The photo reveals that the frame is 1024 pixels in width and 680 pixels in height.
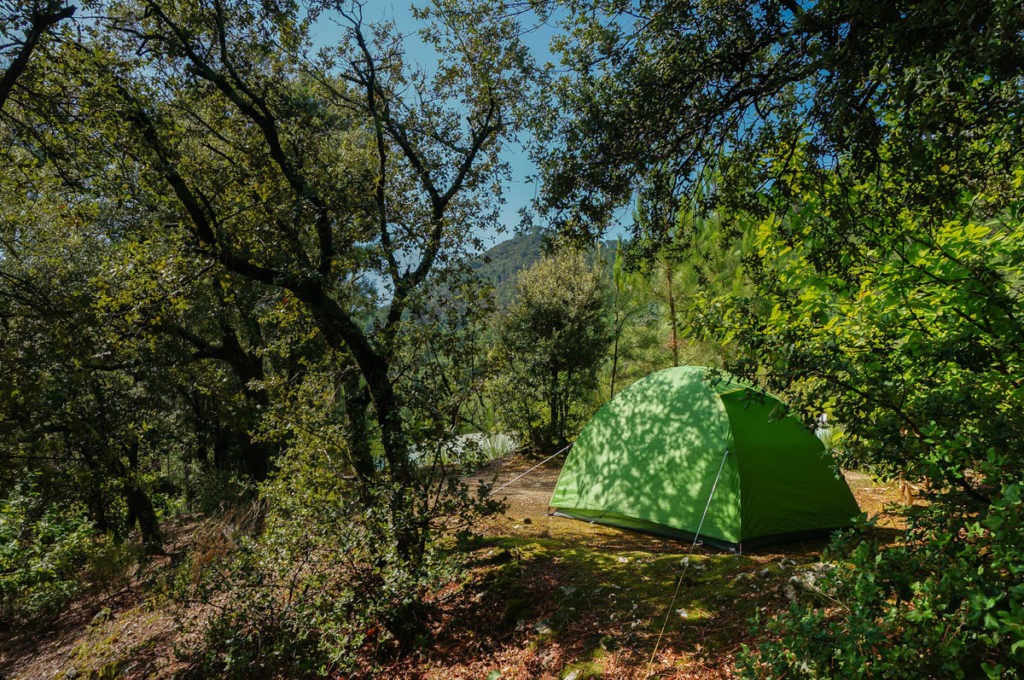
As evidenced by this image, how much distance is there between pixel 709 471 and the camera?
5980mm

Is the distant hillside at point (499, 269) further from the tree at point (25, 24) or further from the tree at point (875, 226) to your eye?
the tree at point (25, 24)

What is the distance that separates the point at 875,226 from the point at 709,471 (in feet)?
10.9

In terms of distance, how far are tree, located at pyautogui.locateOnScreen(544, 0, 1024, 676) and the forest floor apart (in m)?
0.47

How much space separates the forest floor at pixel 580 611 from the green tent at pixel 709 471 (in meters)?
0.23

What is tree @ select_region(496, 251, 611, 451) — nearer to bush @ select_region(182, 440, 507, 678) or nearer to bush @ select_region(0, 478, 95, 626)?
bush @ select_region(0, 478, 95, 626)

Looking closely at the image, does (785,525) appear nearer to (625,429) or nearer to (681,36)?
(625,429)

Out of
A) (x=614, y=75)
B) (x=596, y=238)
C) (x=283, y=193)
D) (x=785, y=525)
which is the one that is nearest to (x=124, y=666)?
(x=283, y=193)

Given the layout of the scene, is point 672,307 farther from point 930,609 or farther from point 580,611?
point 930,609

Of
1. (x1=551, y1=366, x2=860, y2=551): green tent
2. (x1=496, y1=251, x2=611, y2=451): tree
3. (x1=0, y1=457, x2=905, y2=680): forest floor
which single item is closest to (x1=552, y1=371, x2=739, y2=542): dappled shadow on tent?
(x1=551, y1=366, x2=860, y2=551): green tent

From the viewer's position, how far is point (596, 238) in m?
5.15

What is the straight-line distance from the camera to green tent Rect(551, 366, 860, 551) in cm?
575

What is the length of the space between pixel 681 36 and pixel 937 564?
3595mm

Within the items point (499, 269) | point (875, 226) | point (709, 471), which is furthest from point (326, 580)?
point (499, 269)

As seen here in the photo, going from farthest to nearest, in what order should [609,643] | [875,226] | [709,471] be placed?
1. [709,471]
2. [609,643]
3. [875,226]
